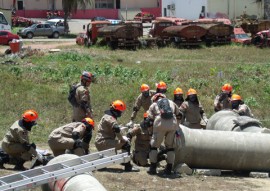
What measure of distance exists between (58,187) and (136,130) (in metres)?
4.01

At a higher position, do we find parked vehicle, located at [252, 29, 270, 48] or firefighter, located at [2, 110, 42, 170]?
parked vehicle, located at [252, 29, 270, 48]

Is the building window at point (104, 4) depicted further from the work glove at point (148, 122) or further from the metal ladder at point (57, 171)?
the metal ladder at point (57, 171)

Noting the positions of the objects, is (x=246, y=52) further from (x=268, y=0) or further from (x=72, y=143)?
(x=268, y=0)

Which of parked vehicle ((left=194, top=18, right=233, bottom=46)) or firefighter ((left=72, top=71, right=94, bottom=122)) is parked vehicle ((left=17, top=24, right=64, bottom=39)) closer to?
parked vehicle ((left=194, top=18, right=233, bottom=46))

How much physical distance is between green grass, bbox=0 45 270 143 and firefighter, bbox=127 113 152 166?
340 centimetres

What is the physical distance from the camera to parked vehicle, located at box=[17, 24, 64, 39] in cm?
5253

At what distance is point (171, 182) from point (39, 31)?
42757 mm

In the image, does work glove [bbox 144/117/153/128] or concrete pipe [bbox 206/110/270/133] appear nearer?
work glove [bbox 144/117/153/128]

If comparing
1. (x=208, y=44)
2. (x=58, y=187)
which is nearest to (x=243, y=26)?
(x=208, y=44)

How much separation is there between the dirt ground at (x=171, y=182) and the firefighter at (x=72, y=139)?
61cm

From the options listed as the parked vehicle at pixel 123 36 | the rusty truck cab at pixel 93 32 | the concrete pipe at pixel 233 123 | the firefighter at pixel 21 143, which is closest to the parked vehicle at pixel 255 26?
the parked vehicle at pixel 123 36

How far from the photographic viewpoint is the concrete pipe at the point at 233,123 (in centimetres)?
1384

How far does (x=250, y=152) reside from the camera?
12773mm

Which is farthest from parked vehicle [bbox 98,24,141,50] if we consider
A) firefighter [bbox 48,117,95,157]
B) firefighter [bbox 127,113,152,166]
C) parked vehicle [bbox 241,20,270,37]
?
firefighter [bbox 48,117,95,157]
